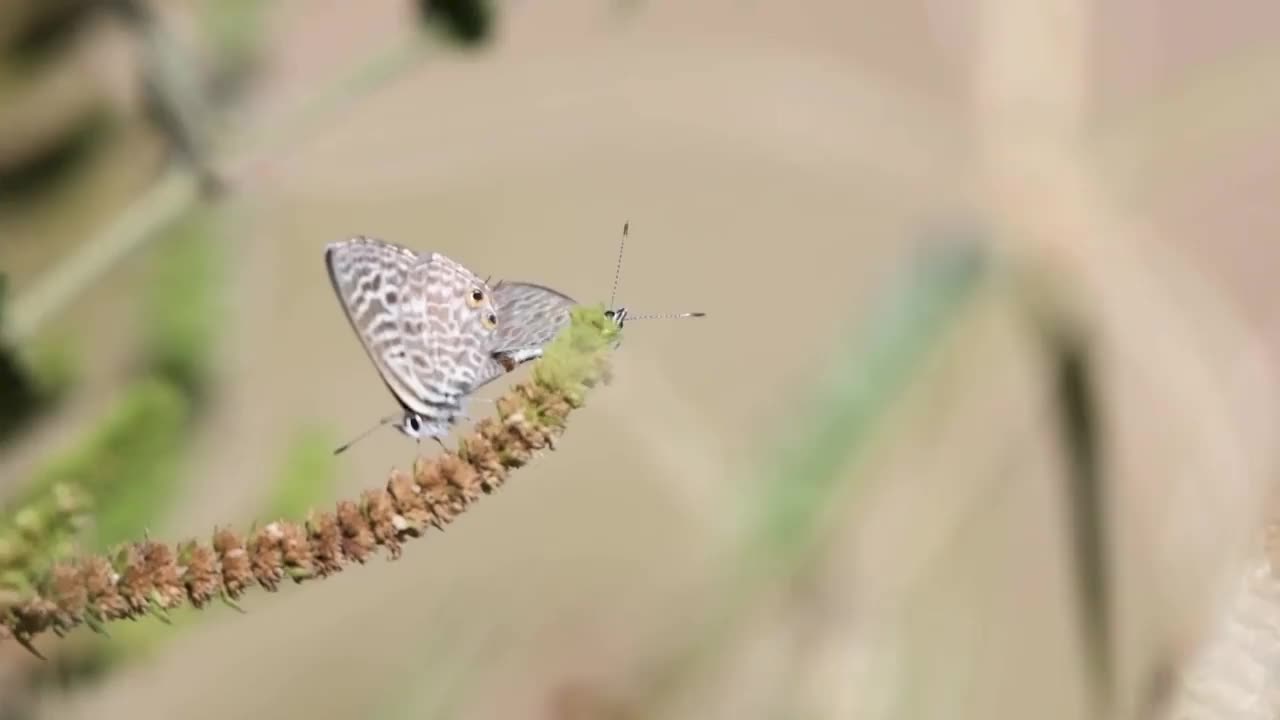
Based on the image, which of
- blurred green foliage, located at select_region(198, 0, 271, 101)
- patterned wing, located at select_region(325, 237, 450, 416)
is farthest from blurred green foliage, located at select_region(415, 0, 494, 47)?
blurred green foliage, located at select_region(198, 0, 271, 101)

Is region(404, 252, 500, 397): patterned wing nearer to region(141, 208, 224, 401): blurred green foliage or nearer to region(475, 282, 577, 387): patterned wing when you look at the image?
region(475, 282, 577, 387): patterned wing

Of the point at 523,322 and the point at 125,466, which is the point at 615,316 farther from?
the point at 125,466

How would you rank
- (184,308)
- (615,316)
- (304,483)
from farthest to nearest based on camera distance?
1. (184,308)
2. (304,483)
3. (615,316)

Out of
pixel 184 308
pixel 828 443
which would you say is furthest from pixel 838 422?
pixel 184 308

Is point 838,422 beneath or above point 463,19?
beneath

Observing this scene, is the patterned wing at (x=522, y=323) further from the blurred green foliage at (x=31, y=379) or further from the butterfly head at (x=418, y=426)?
the blurred green foliage at (x=31, y=379)


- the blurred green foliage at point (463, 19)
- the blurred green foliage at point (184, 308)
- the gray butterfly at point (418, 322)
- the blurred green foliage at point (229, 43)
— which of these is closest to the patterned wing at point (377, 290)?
the gray butterfly at point (418, 322)
